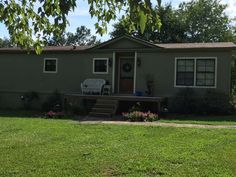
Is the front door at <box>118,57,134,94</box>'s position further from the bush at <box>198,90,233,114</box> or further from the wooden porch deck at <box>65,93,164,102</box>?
the bush at <box>198,90,233,114</box>

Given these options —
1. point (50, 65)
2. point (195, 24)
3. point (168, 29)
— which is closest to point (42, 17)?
point (50, 65)

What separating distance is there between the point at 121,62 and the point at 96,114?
430 cm

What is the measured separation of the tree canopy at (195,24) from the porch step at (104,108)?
2385cm

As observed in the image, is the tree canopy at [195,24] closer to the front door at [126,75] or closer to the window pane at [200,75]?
the front door at [126,75]

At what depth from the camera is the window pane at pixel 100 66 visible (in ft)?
70.9

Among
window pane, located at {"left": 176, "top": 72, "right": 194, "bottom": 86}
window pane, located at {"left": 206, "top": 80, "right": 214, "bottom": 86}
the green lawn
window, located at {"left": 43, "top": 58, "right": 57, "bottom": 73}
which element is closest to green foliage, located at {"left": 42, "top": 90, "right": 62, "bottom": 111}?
window, located at {"left": 43, "top": 58, "right": 57, "bottom": 73}

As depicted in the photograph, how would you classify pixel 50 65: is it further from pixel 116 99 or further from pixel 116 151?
pixel 116 151

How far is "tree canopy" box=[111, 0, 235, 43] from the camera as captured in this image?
1714 inches

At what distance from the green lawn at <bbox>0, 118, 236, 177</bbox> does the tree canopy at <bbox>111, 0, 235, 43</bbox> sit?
102ft

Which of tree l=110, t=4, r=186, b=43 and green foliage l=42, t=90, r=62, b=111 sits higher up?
tree l=110, t=4, r=186, b=43

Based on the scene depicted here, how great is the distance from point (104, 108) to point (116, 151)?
32.6 feet

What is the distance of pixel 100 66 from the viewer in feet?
71.3

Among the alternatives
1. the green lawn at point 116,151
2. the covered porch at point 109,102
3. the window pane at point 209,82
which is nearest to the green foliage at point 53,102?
the covered porch at point 109,102

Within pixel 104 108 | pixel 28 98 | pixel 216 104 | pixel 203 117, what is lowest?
pixel 203 117
